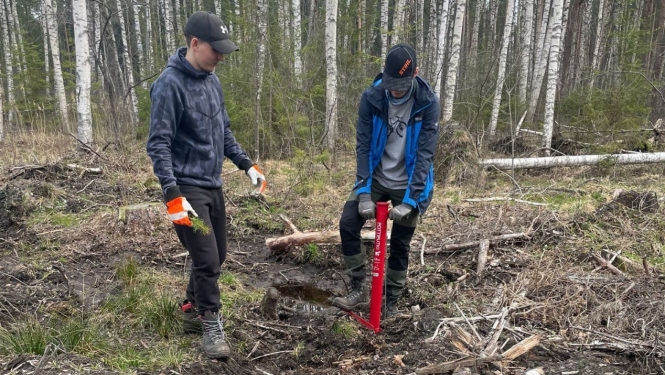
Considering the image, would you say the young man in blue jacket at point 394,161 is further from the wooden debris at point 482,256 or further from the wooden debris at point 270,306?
the wooden debris at point 482,256

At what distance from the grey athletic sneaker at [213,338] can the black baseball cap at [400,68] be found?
1.94 m

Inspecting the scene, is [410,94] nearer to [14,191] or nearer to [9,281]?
[9,281]

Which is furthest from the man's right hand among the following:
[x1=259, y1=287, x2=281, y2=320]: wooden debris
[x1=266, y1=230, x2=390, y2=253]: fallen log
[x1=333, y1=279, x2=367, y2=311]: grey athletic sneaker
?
[x1=266, y1=230, x2=390, y2=253]: fallen log

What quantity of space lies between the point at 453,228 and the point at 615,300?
234cm

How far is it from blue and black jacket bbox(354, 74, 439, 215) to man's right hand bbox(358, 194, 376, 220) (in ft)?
0.17

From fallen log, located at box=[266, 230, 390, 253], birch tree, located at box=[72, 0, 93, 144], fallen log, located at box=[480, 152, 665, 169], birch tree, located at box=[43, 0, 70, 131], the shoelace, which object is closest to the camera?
the shoelace

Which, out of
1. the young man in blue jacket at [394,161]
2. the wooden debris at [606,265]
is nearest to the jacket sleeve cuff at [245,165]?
the young man in blue jacket at [394,161]

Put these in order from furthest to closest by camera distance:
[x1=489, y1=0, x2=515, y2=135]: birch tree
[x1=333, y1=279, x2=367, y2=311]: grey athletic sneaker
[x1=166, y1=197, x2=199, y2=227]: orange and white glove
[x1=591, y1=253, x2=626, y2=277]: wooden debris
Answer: [x1=489, y1=0, x2=515, y2=135]: birch tree
[x1=591, y1=253, x2=626, y2=277]: wooden debris
[x1=333, y1=279, x2=367, y2=311]: grey athletic sneaker
[x1=166, y1=197, x2=199, y2=227]: orange and white glove

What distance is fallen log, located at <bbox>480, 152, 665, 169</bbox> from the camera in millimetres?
8820

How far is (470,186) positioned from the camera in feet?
27.2

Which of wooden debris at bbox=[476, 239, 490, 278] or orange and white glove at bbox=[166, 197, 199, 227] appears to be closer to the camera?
orange and white glove at bbox=[166, 197, 199, 227]

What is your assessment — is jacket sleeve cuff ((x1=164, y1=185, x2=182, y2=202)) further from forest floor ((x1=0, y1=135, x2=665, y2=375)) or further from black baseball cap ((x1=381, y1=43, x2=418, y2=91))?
black baseball cap ((x1=381, y1=43, x2=418, y2=91))

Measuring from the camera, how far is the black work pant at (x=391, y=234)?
12.2 feet

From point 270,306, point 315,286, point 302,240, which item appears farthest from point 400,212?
point 302,240
